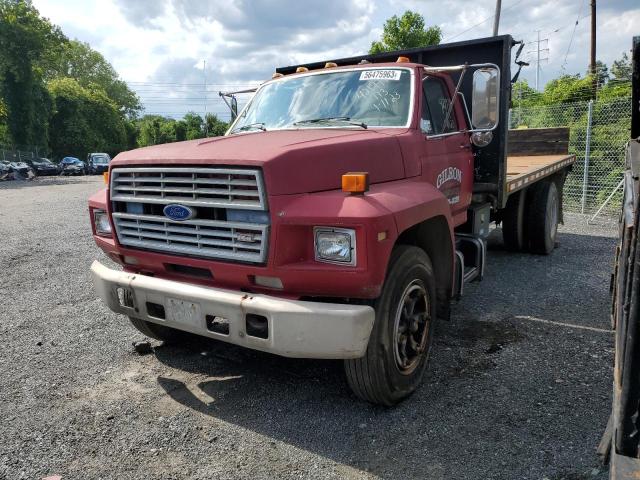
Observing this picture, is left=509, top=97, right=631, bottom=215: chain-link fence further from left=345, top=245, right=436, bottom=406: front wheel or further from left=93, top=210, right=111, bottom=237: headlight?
left=93, top=210, right=111, bottom=237: headlight

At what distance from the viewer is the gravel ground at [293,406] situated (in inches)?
117

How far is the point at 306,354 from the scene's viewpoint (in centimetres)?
301

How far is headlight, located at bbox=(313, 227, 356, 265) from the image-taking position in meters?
2.94

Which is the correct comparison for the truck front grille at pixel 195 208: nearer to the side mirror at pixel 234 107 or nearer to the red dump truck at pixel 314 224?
the red dump truck at pixel 314 224

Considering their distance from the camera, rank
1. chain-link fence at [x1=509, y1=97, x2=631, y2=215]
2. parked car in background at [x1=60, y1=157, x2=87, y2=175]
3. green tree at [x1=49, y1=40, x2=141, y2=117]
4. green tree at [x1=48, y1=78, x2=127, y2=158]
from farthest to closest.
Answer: green tree at [x1=49, y1=40, x2=141, y2=117] < green tree at [x1=48, y1=78, x2=127, y2=158] < parked car in background at [x1=60, y1=157, x2=87, y2=175] < chain-link fence at [x1=509, y1=97, x2=631, y2=215]

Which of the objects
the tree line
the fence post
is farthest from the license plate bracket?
the tree line

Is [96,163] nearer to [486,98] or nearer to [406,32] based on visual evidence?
[406,32]

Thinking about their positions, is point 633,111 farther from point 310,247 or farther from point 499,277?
point 499,277

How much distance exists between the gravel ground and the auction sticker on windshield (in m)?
2.31

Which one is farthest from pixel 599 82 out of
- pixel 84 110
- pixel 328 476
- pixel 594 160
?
pixel 84 110

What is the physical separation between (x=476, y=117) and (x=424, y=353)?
2.10m

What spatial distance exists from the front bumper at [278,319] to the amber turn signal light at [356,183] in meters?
0.67

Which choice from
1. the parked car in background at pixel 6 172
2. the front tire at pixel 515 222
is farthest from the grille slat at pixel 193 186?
the parked car in background at pixel 6 172

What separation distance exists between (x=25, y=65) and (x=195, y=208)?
41.1m
